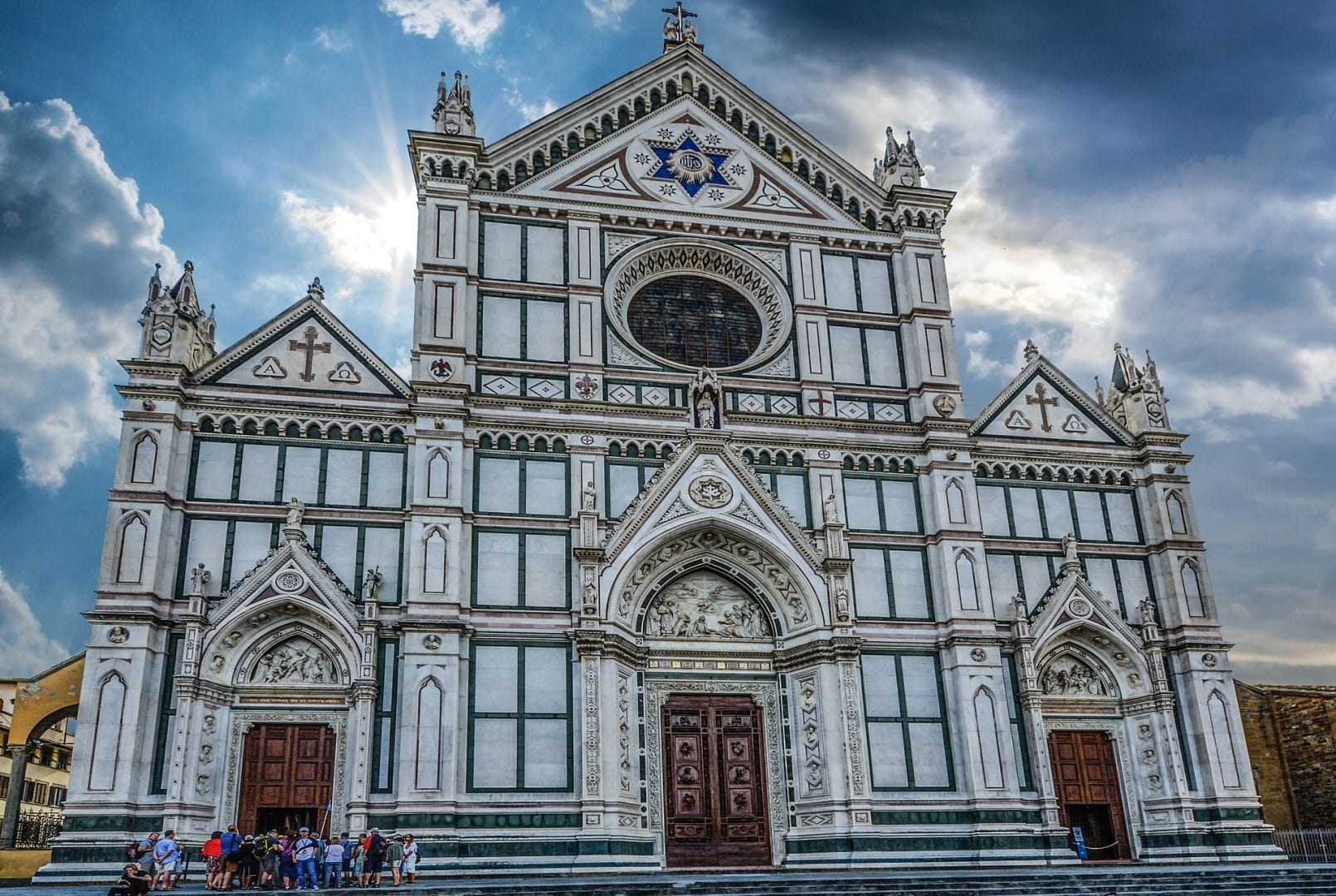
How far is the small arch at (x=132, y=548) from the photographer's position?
75.9 ft

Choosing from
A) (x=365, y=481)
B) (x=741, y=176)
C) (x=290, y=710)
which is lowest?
(x=290, y=710)

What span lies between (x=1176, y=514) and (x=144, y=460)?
24643 millimetres

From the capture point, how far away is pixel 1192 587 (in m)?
28.3

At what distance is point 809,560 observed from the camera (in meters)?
26.6

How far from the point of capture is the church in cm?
2331

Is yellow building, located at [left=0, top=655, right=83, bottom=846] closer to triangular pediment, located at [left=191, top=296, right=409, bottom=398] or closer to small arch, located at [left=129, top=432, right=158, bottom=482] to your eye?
small arch, located at [left=129, top=432, right=158, bottom=482]

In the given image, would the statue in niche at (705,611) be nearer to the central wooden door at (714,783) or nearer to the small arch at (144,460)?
the central wooden door at (714,783)

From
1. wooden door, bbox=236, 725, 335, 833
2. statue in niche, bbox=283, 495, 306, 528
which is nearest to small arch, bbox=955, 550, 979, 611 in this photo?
wooden door, bbox=236, 725, 335, 833

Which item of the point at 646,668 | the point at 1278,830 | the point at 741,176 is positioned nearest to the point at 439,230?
the point at 741,176

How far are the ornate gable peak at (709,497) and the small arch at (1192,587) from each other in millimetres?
9486

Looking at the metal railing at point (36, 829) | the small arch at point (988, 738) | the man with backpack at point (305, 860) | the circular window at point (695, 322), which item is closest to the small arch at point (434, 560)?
the man with backpack at point (305, 860)

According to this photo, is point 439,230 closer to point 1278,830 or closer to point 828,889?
point 828,889

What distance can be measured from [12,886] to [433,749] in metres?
7.81

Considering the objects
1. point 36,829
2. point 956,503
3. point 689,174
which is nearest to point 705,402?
point 956,503
